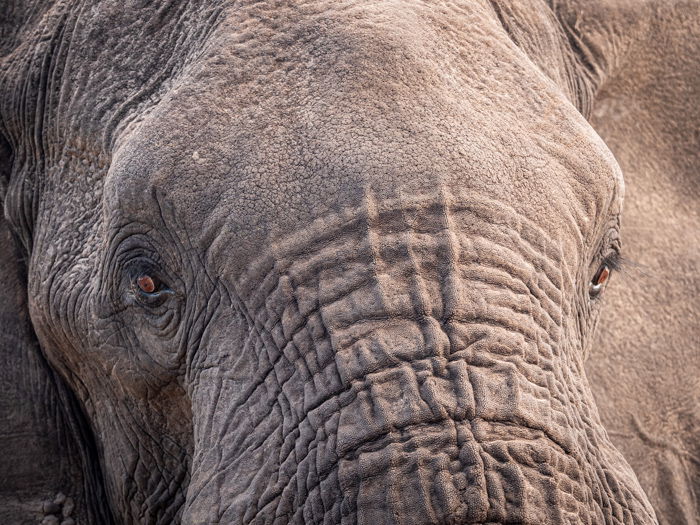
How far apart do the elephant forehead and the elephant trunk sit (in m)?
0.06

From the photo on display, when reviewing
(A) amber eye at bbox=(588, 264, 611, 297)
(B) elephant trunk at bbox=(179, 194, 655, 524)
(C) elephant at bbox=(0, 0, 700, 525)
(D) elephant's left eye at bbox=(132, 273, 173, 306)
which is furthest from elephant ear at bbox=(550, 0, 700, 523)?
(D) elephant's left eye at bbox=(132, 273, 173, 306)

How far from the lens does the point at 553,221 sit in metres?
1.93

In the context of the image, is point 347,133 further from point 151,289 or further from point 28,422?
point 28,422

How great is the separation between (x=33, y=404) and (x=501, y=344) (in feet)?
3.94

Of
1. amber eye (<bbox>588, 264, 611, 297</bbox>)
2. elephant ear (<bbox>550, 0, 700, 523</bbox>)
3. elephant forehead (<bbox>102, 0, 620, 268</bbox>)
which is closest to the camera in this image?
elephant forehead (<bbox>102, 0, 620, 268</bbox>)

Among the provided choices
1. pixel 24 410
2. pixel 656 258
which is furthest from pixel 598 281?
pixel 24 410

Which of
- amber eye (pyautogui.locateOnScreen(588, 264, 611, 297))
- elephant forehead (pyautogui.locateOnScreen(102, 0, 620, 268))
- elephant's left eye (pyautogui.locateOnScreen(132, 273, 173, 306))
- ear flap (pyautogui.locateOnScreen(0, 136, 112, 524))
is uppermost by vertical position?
elephant forehead (pyautogui.locateOnScreen(102, 0, 620, 268))

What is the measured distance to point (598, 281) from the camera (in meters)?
2.21

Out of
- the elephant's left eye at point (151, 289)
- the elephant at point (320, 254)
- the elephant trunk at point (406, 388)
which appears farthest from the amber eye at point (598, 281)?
the elephant's left eye at point (151, 289)

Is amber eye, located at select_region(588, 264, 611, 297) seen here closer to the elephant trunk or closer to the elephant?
the elephant

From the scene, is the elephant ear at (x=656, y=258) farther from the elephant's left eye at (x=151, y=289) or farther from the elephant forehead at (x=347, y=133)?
the elephant's left eye at (x=151, y=289)

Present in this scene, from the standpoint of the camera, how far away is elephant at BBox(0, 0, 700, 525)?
5.75 feet

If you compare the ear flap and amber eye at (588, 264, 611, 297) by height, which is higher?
amber eye at (588, 264, 611, 297)

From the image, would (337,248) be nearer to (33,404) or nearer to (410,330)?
(410,330)
